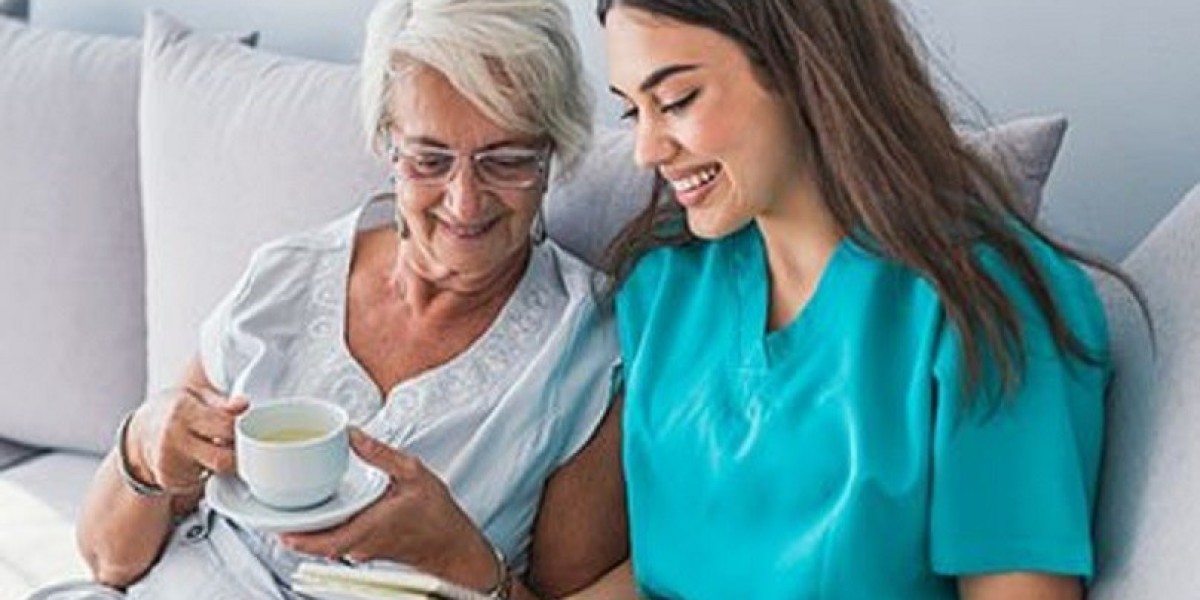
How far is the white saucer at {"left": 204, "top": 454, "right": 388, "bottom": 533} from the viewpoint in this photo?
1.44 m

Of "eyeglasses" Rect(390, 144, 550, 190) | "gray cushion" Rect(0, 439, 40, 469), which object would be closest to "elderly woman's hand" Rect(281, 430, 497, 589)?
"eyeglasses" Rect(390, 144, 550, 190)

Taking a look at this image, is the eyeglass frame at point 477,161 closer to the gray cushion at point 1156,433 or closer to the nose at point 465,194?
the nose at point 465,194

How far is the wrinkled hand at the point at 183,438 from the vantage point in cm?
154

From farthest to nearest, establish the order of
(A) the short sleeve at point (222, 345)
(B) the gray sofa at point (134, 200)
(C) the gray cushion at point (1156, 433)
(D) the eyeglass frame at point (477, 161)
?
(B) the gray sofa at point (134, 200)
(A) the short sleeve at point (222, 345)
(D) the eyeglass frame at point (477, 161)
(C) the gray cushion at point (1156, 433)

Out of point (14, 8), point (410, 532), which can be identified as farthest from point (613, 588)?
point (14, 8)

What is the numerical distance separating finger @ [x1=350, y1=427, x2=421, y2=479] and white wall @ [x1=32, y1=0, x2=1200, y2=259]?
2.33ft

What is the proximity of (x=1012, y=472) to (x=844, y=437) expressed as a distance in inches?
5.4

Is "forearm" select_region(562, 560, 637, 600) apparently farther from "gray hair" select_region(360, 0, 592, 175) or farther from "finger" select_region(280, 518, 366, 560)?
"gray hair" select_region(360, 0, 592, 175)

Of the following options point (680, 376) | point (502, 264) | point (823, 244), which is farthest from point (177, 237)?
point (823, 244)

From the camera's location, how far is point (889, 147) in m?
1.44

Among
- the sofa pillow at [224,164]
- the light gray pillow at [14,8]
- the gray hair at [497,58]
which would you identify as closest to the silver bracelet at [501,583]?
the gray hair at [497,58]

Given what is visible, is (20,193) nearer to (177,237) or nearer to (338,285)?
(177,237)

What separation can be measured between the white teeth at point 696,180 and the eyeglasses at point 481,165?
0.21 meters

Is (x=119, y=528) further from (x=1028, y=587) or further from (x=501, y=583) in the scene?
(x=1028, y=587)
